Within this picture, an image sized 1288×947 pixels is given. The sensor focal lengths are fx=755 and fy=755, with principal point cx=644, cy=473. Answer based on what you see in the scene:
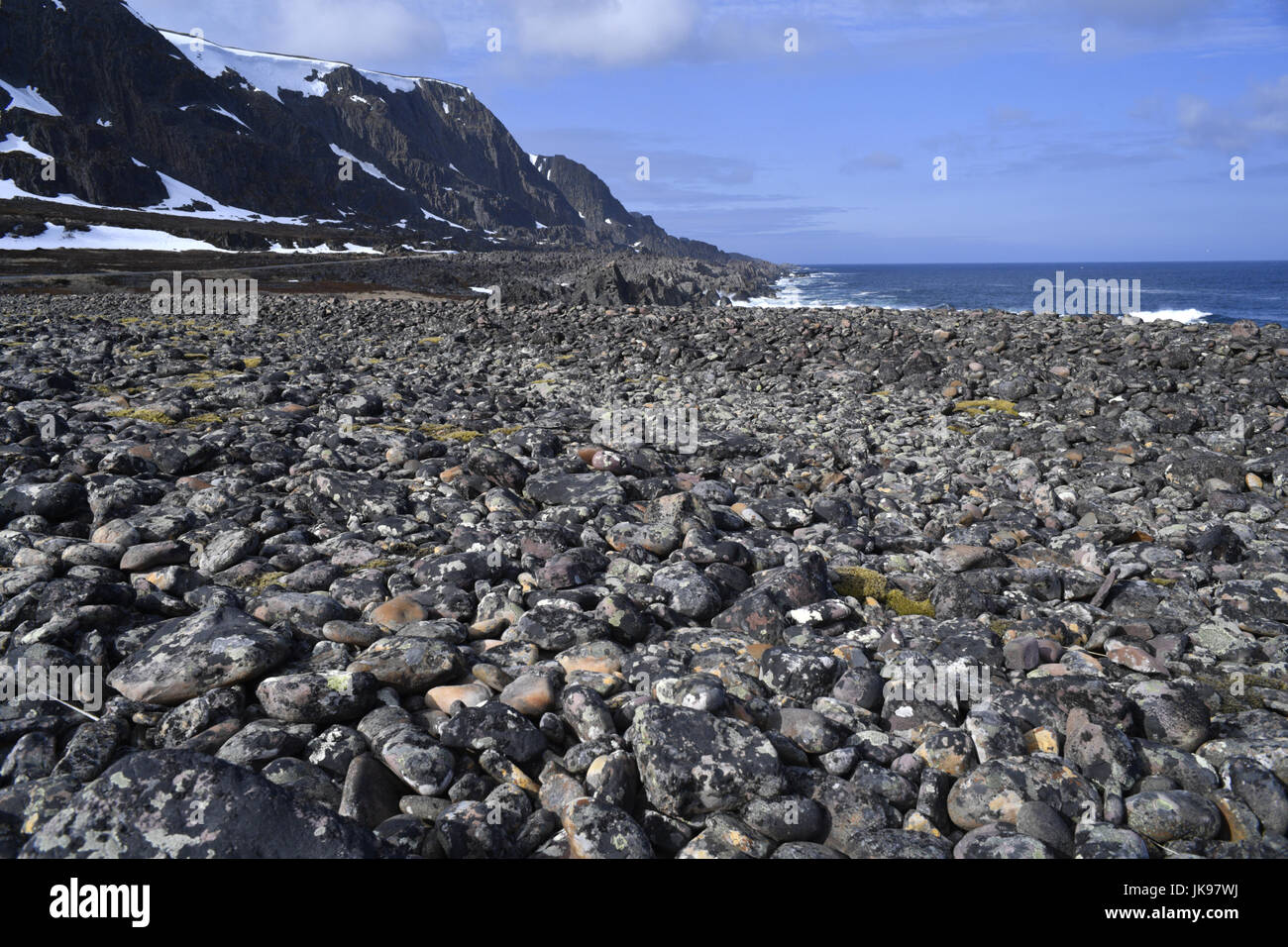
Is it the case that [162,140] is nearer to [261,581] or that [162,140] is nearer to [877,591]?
[261,581]

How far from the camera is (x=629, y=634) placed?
4.40 m

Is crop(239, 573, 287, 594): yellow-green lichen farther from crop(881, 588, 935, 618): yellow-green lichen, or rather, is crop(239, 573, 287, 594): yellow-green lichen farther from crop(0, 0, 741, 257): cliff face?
crop(0, 0, 741, 257): cliff face

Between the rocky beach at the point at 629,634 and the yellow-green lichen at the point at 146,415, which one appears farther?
the yellow-green lichen at the point at 146,415

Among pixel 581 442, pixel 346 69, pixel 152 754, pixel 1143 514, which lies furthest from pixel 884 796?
pixel 346 69

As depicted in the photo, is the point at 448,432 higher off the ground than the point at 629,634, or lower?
higher

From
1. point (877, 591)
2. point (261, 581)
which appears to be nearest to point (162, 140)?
point (261, 581)

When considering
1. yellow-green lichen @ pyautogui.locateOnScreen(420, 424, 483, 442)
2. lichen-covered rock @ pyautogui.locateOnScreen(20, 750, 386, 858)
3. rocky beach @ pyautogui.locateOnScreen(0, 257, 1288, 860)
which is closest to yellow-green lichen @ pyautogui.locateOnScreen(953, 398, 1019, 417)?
rocky beach @ pyautogui.locateOnScreen(0, 257, 1288, 860)

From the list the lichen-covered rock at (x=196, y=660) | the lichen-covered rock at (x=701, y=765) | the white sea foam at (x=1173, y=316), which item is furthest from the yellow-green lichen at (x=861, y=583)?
the white sea foam at (x=1173, y=316)

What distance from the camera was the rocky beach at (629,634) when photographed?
2898 mm

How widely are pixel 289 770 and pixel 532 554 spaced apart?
97.9 inches

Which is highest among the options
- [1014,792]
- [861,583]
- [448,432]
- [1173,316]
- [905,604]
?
[1173,316]

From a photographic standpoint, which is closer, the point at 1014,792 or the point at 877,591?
the point at 1014,792

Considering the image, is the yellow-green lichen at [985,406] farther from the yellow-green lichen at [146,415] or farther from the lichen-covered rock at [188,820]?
the lichen-covered rock at [188,820]
